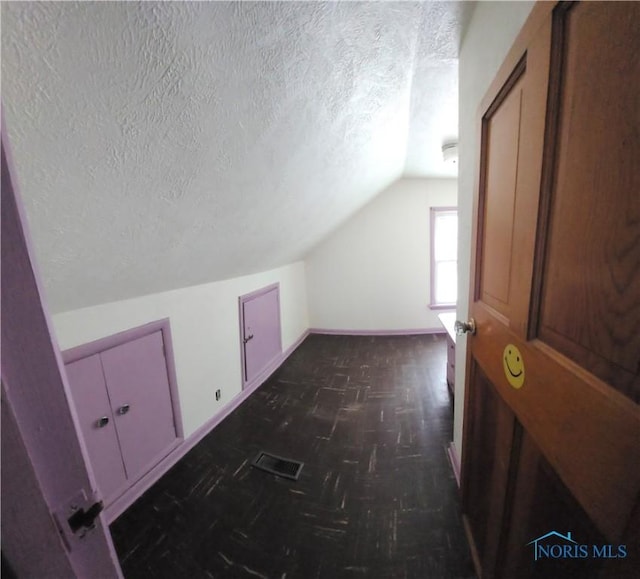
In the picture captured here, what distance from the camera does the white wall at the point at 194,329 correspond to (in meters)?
1.37

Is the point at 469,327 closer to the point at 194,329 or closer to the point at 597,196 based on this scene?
the point at 597,196

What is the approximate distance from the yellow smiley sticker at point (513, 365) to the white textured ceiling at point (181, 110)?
1.21 meters

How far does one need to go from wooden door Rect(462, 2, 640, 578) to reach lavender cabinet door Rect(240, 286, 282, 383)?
2207 mm

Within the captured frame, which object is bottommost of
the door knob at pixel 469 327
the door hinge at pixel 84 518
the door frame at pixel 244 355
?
the door frame at pixel 244 355

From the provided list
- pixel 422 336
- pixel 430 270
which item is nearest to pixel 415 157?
pixel 430 270

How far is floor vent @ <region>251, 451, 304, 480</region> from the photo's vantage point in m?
1.67

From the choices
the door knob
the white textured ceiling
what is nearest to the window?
the white textured ceiling

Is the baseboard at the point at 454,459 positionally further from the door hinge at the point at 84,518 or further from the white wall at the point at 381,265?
the white wall at the point at 381,265

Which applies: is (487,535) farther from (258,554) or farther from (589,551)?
(258,554)

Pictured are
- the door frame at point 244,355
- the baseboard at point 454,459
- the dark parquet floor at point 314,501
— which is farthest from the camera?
the door frame at point 244,355

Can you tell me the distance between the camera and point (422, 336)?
12.9 ft

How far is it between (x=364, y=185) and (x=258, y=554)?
2.96 meters

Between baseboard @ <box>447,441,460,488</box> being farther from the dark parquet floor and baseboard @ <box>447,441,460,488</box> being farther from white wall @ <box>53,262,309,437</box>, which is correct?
white wall @ <box>53,262,309,437</box>

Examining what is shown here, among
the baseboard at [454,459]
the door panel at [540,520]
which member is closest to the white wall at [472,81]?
the baseboard at [454,459]
